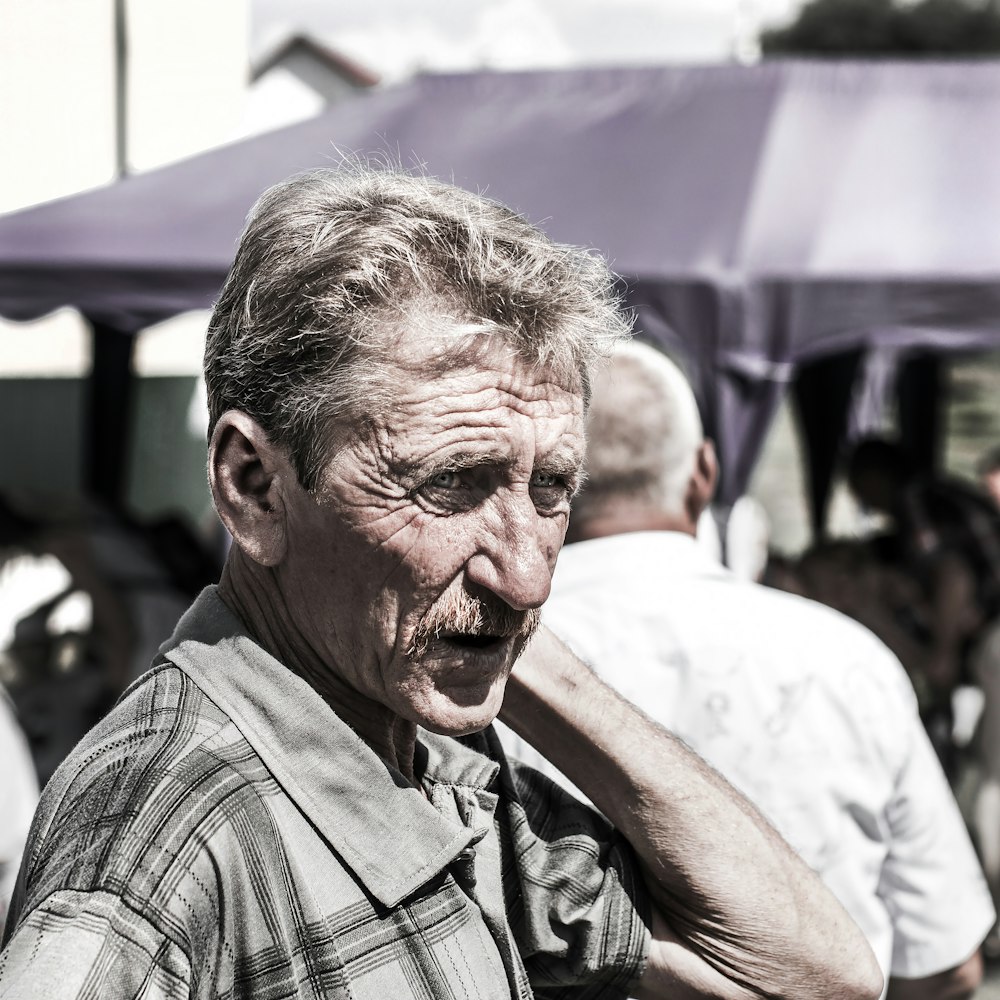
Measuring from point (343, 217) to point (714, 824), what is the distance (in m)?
0.67

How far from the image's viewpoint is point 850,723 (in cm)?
207

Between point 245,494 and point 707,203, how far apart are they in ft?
12.5

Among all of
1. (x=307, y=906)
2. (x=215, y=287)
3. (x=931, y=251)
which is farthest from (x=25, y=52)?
(x=931, y=251)

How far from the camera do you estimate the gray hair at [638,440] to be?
88.2 inches

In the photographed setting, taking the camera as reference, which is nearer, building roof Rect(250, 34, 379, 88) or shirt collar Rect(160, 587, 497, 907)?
shirt collar Rect(160, 587, 497, 907)

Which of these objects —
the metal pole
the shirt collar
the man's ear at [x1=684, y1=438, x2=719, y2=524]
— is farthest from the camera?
the man's ear at [x1=684, y1=438, x2=719, y2=524]

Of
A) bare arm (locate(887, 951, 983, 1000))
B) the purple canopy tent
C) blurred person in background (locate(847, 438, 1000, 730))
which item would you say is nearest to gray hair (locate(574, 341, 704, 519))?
bare arm (locate(887, 951, 983, 1000))

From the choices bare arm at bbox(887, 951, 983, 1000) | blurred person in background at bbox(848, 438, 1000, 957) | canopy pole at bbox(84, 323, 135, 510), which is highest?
bare arm at bbox(887, 951, 983, 1000)

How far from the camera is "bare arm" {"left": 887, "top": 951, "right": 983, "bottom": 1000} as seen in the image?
7.51ft

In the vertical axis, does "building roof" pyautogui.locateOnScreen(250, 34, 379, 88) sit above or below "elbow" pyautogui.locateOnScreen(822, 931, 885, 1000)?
below

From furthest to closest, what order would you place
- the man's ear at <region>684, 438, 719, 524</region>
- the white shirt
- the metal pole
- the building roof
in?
the building roof → the man's ear at <region>684, 438, 719, 524</region> → the metal pole → the white shirt

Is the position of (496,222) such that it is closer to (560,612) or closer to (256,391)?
(256,391)

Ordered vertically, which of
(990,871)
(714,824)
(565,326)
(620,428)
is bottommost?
(990,871)

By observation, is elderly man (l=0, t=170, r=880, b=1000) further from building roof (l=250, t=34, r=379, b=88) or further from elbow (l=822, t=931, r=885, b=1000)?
building roof (l=250, t=34, r=379, b=88)
